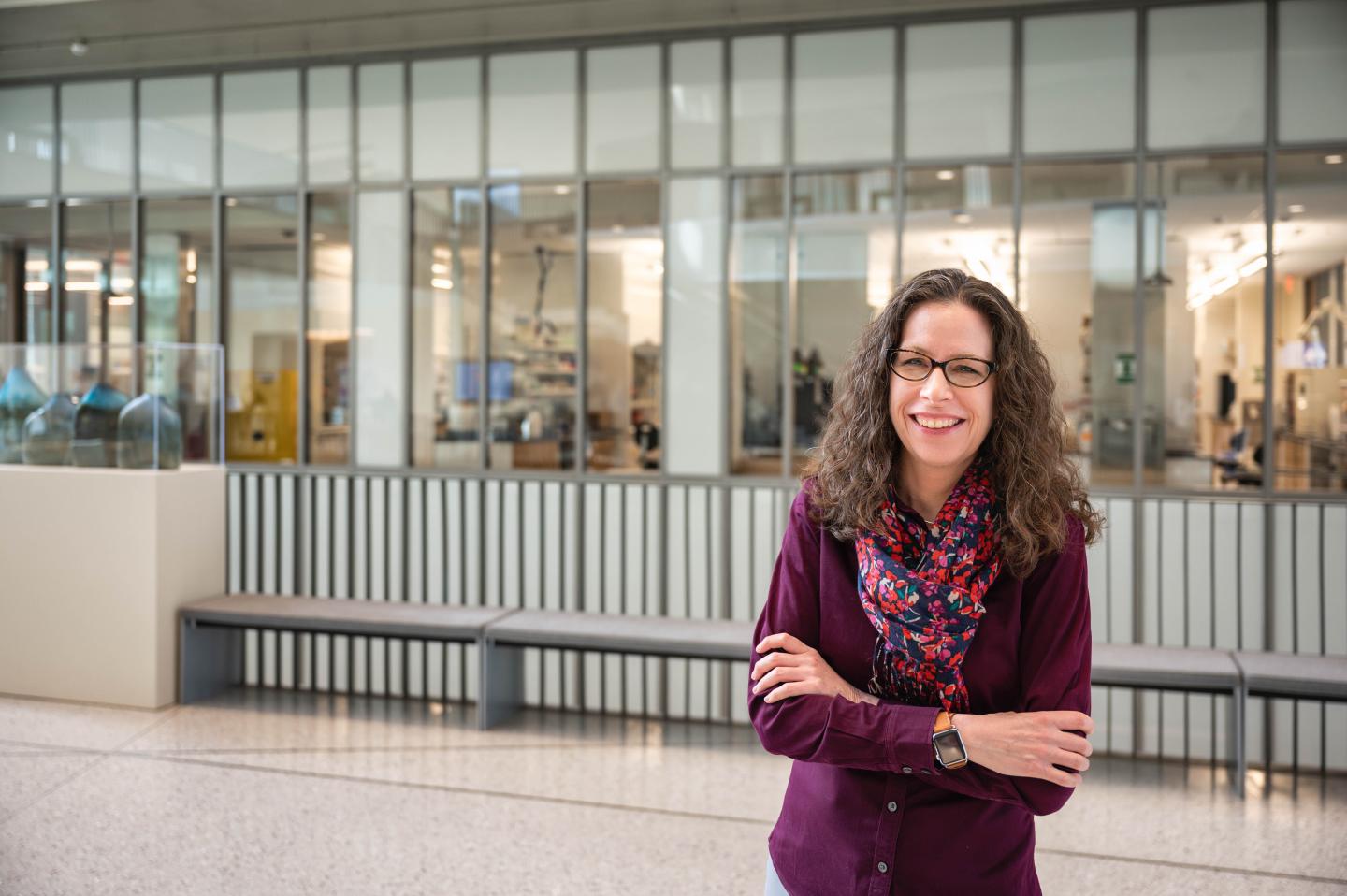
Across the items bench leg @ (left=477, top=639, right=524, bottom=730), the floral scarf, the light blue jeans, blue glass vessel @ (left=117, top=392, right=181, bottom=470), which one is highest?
blue glass vessel @ (left=117, top=392, right=181, bottom=470)

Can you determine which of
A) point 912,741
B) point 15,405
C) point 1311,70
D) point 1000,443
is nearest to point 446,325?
point 15,405

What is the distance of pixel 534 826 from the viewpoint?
13.1ft

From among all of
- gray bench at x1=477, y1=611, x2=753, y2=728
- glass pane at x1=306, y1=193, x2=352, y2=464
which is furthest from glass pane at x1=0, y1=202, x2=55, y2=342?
gray bench at x1=477, y1=611, x2=753, y2=728

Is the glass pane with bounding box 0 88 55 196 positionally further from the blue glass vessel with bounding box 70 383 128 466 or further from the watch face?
the watch face

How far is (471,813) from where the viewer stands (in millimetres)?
4117

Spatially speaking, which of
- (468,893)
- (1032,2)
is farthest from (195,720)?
(1032,2)

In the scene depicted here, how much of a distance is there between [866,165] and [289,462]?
12.0 feet

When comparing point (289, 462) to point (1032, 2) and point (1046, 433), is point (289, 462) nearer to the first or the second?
point (1032, 2)

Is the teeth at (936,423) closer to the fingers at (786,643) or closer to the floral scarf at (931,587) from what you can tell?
the floral scarf at (931,587)

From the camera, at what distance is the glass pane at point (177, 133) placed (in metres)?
6.22

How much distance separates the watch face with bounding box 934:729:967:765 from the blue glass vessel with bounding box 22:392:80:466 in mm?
5376

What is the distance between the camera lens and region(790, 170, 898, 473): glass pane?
17.4 ft

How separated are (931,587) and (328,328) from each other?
519 centimetres

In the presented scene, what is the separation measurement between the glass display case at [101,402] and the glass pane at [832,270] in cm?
318
